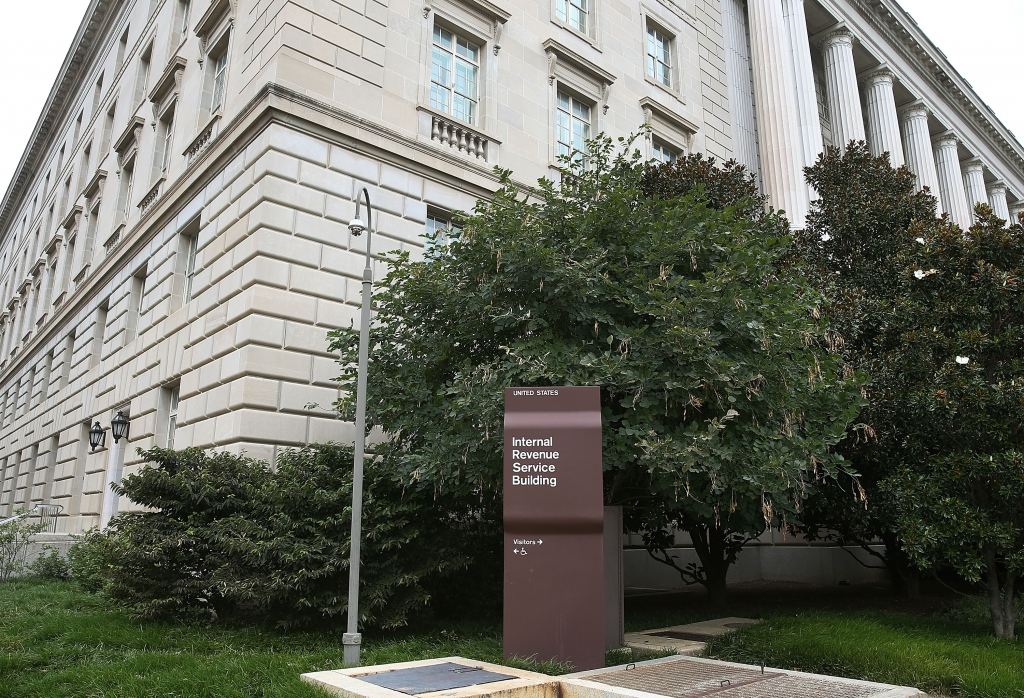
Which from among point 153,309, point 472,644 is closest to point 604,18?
point 153,309

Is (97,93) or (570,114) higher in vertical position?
(97,93)

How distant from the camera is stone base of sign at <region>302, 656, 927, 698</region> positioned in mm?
6623

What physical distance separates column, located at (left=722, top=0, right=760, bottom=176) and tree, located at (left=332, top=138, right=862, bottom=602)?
17.1 meters

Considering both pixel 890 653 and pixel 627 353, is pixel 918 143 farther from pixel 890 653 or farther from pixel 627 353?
pixel 890 653

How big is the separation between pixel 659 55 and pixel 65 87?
1235 inches

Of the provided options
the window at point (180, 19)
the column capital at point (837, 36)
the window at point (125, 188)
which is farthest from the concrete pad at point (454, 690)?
the column capital at point (837, 36)

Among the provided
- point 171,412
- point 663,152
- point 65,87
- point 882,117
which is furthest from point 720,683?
point 65,87

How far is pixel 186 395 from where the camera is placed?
16156 millimetres

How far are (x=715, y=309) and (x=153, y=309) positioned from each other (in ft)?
49.7

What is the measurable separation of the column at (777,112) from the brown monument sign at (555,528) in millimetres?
18302

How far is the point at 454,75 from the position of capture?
62.3ft

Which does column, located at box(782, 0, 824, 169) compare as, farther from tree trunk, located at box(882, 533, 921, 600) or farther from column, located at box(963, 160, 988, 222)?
column, located at box(963, 160, 988, 222)

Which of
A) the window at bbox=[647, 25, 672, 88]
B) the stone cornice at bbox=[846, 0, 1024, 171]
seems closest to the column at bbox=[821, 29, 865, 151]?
the stone cornice at bbox=[846, 0, 1024, 171]

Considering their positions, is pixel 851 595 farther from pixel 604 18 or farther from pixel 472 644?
pixel 604 18
